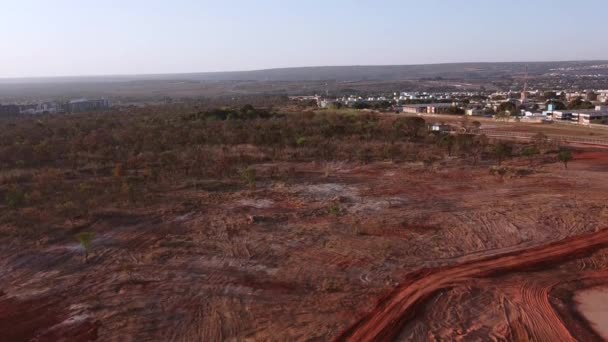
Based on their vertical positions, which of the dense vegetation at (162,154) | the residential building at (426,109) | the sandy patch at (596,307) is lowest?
the sandy patch at (596,307)

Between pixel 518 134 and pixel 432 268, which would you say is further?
pixel 518 134

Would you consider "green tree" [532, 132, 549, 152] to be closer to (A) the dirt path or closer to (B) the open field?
(B) the open field

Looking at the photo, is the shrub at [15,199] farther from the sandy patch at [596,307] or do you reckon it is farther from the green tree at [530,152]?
the green tree at [530,152]

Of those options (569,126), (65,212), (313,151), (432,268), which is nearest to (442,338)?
(432,268)

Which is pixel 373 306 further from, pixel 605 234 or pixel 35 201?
pixel 35 201

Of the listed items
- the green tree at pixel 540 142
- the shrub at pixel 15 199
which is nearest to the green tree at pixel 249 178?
the shrub at pixel 15 199

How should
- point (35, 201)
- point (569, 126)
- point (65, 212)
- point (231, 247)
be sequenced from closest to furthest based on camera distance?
1. point (231, 247)
2. point (65, 212)
3. point (35, 201)
4. point (569, 126)
